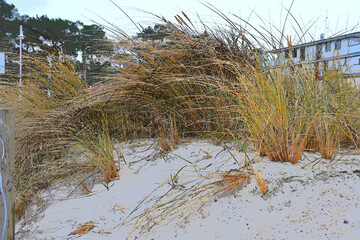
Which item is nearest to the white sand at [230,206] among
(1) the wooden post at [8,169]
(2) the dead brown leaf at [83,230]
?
(2) the dead brown leaf at [83,230]

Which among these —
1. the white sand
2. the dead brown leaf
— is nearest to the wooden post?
the white sand

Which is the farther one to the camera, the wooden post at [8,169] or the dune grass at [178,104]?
the wooden post at [8,169]

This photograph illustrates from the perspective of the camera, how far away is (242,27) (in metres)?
2.64

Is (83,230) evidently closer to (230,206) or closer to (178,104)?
(230,206)

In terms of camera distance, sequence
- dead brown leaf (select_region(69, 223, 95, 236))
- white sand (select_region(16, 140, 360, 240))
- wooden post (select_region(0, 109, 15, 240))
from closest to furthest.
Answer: white sand (select_region(16, 140, 360, 240)), dead brown leaf (select_region(69, 223, 95, 236)), wooden post (select_region(0, 109, 15, 240))

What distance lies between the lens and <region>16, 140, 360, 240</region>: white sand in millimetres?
1337

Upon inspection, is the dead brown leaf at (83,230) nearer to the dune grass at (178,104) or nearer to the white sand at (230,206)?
the white sand at (230,206)

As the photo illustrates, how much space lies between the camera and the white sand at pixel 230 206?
1.34m

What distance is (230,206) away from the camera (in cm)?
158

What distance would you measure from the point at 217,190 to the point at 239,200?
0.44ft

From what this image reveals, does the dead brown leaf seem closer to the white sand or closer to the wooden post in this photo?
the white sand

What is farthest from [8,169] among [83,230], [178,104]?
[178,104]

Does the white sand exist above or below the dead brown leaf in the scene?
above

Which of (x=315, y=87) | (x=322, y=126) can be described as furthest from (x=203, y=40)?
(x=322, y=126)
